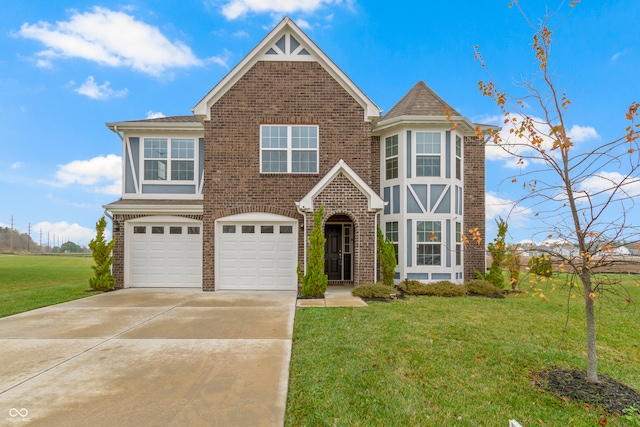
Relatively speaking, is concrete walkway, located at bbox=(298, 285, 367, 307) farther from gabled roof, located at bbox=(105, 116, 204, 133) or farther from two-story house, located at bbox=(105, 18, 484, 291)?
gabled roof, located at bbox=(105, 116, 204, 133)

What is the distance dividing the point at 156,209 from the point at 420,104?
A: 10.4 metres

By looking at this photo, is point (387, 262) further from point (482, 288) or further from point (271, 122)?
point (271, 122)

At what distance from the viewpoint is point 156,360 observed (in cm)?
525

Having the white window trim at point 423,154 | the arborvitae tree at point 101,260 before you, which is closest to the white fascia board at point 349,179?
the white window trim at point 423,154

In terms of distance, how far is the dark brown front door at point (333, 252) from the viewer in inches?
539

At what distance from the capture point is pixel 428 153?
1264cm

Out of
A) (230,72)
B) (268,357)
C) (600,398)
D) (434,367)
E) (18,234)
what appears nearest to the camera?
(600,398)

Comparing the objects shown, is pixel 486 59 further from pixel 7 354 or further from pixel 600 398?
pixel 7 354

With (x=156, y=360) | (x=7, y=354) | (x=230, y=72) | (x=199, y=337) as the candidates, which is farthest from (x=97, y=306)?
(x=230, y=72)

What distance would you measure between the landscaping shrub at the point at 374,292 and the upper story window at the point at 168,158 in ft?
25.4

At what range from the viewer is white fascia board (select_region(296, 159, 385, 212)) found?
11133 millimetres

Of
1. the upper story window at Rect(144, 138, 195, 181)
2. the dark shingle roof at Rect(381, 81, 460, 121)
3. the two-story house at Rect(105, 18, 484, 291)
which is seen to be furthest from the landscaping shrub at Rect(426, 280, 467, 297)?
the upper story window at Rect(144, 138, 195, 181)

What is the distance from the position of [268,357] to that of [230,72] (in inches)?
394

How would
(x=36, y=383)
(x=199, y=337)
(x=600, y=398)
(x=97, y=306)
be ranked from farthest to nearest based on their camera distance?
(x=97, y=306) < (x=199, y=337) < (x=36, y=383) < (x=600, y=398)
